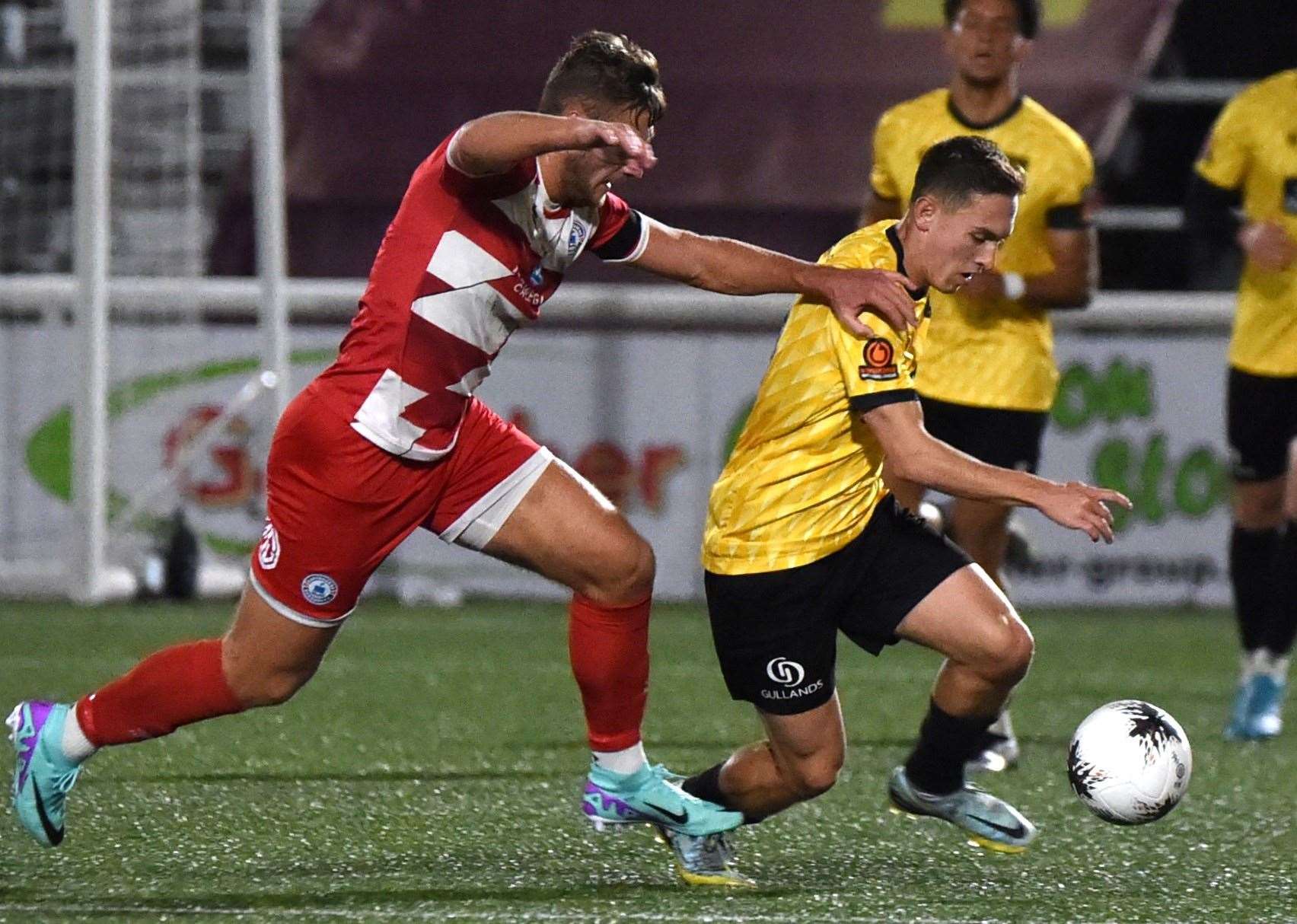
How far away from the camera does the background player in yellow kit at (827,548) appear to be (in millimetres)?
4445

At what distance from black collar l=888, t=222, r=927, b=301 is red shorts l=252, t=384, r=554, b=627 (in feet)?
3.08

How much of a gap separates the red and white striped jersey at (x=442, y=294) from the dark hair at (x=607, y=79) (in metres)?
0.16

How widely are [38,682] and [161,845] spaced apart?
3147 millimetres

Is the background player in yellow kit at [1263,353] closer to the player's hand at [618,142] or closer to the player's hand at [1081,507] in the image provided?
the player's hand at [1081,507]

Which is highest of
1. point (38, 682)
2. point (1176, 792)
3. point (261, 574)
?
point (261, 574)

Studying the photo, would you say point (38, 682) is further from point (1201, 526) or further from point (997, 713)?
point (1201, 526)

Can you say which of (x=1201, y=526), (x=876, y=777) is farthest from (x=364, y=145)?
(x=876, y=777)

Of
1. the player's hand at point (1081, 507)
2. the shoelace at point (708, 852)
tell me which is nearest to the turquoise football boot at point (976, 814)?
the shoelace at point (708, 852)

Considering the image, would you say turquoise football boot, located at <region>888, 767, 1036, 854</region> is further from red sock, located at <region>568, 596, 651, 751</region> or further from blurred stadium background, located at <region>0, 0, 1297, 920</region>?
blurred stadium background, located at <region>0, 0, 1297, 920</region>

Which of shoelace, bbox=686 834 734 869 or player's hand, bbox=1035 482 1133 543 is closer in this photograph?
player's hand, bbox=1035 482 1133 543

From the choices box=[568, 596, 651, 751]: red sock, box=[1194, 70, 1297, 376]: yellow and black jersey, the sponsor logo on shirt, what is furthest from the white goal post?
box=[568, 596, 651, 751]: red sock

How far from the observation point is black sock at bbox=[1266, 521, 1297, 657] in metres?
6.87

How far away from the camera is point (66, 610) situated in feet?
34.1

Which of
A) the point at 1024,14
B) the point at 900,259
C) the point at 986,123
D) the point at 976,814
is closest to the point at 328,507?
the point at 900,259
